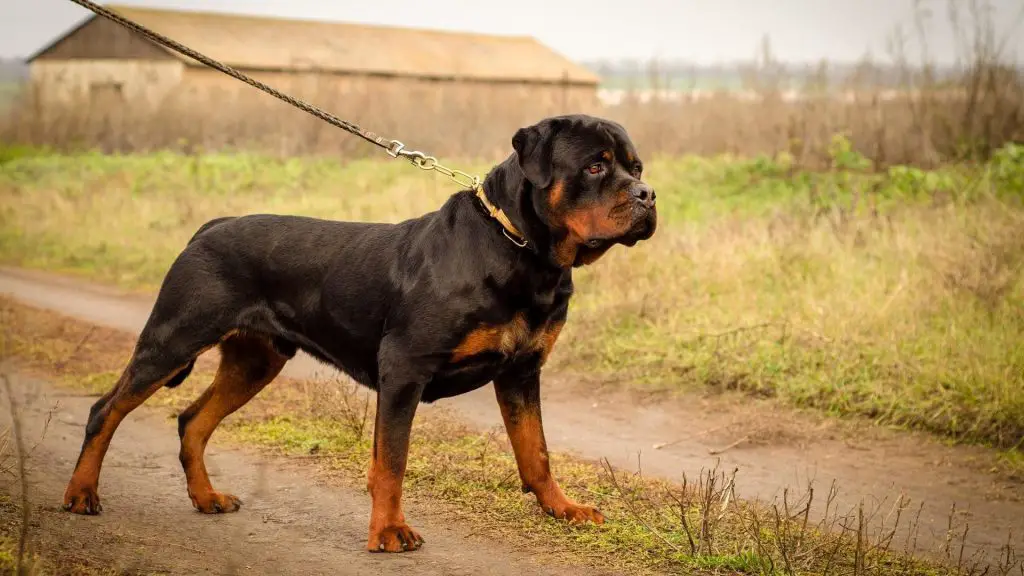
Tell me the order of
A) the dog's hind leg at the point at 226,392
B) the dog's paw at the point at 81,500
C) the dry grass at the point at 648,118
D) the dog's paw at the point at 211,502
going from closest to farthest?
1. the dog's paw at the point at 81,500
2. the dog's paw at the point at 211,502
3. the dog's hind leg at the point at 226,392
4. the dry grass at the point at 648,118

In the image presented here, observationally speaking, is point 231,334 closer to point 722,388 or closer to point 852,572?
point 852,572

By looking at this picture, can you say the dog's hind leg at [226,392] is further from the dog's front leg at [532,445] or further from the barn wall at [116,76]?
the barn wall at [116,76]

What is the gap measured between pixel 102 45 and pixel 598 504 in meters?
34.7

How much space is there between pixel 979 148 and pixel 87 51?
31.4m

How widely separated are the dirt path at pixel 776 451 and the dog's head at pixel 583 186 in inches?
78.2

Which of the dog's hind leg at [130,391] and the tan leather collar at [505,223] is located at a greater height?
the tan leather collar at [505,223]

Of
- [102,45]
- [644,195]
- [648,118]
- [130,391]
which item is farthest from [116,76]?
[644,195]

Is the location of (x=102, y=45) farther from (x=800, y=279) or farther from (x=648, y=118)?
(x=800, y=279)

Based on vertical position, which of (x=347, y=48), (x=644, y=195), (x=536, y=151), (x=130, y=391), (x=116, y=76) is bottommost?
(x=130, y=391)

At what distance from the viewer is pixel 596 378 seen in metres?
8.15

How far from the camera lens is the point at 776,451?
255 inches

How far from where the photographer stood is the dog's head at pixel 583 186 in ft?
13.3

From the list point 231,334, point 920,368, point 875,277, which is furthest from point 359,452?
point 875,277

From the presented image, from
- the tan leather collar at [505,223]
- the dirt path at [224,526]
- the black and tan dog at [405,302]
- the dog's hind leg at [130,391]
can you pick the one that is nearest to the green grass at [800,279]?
the black and tan dog at [405,302]
